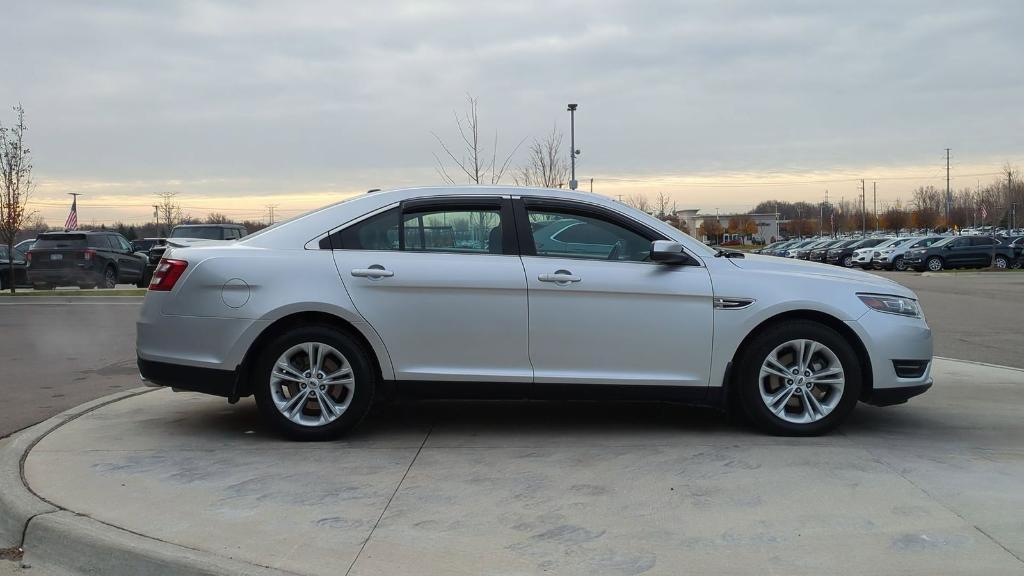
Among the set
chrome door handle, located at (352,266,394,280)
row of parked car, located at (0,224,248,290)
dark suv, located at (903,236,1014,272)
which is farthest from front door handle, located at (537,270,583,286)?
dark suv, located at (903,236,1014,272)

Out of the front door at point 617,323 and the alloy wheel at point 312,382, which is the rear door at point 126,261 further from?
the front door at point 617,323

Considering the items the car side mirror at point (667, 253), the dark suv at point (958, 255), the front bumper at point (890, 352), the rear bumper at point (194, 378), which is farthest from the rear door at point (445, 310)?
the dark suv at point (958, 255)

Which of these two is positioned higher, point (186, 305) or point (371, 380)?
point (186, 305)

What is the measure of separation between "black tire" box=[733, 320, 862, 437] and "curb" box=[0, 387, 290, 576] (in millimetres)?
3288

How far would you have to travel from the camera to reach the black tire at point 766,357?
569cm

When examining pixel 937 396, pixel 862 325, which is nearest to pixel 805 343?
pixel 862 325

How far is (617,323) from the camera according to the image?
564cm

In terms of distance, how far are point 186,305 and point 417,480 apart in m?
2.03

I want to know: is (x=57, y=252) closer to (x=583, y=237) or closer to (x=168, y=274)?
(x=168, y=274)

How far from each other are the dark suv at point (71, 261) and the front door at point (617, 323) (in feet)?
68.2

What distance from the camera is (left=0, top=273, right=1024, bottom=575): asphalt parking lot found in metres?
3.84

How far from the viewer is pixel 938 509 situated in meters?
4.34

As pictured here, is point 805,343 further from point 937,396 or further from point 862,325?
point 937,396

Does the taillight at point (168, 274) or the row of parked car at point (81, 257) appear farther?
the row of parked car at point (81, 257)
